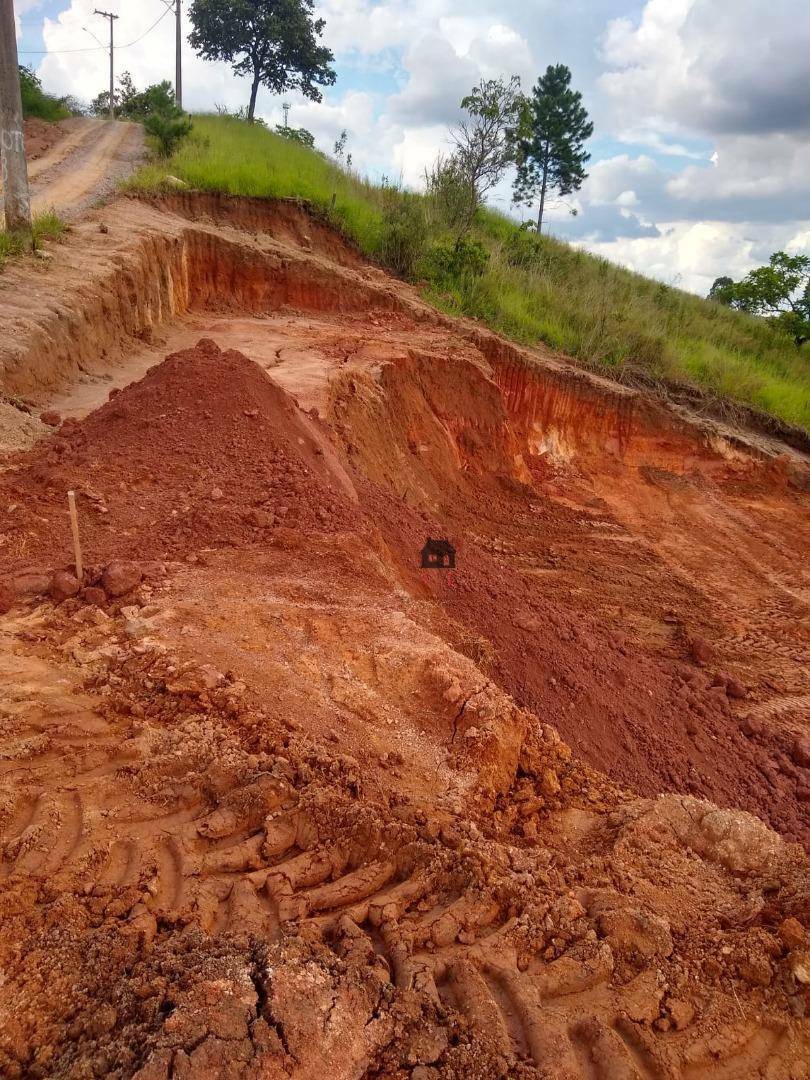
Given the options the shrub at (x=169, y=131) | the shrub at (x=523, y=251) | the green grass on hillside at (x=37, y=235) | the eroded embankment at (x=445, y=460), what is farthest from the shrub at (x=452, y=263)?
the shrub at (x=169, y=131)

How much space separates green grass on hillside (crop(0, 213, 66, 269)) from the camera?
26.2ft

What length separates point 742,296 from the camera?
55.1 ft

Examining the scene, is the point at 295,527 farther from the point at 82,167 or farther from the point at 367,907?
the point at 82,167

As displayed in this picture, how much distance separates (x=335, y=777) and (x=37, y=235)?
339 inches

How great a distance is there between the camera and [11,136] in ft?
28.0

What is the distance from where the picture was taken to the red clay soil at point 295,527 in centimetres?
440

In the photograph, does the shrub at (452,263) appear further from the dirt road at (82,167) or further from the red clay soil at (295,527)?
the red clay soil at (295,527)

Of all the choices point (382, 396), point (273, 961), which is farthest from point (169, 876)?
point (382, 396)

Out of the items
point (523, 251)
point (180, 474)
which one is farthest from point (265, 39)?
point (180, 474)

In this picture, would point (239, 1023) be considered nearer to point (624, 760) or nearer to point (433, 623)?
point (433, 623)

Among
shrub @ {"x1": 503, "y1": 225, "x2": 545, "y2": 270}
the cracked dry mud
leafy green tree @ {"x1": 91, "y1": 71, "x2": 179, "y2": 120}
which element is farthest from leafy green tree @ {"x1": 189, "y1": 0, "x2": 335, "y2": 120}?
the cracked dry mud

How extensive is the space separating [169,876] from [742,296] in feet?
60.8

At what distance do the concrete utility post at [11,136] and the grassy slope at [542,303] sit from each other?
11.0 ft

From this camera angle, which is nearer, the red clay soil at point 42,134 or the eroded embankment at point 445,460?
the eroded embankment at point 445,460
